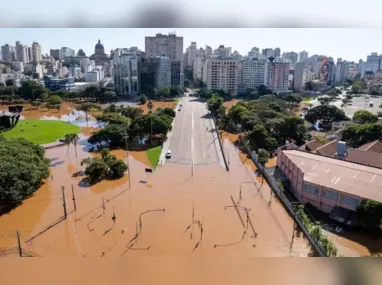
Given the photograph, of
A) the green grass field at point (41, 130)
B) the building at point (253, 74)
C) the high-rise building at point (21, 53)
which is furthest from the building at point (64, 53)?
the green grass field at point (41, 130)

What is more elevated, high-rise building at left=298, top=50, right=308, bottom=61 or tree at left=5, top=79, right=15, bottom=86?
high-rise building at left=298, top=50, right=308, bottom=61

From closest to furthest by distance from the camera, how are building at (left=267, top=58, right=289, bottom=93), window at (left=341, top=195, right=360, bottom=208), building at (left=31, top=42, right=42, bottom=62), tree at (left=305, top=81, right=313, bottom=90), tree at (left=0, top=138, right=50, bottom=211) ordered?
window at (left=341, top=195, right=360, bottom=208) < tree at (left=0, top=138, right=50, bottom=211) < building at (left=267, top=58, right=289, bottom=93) < tree at (left=305, top=81, right=313, bottom=90) < building at (left=31, top=42, right=42, bottom=62)

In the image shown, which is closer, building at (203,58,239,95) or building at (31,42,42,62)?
building at (203,58,239,95)

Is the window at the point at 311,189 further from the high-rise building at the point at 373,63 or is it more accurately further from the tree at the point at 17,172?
the high-rise building at the point at 373,63

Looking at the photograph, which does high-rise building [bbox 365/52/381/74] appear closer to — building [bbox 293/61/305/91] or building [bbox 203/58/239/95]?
building [bbox 293/61/305/91]

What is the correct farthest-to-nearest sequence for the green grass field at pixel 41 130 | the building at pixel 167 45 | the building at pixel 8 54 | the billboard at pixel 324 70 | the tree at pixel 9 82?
the building at pixel 8 54, the building at pixel 167 45, the billboard at pixel 324 70, the tree at pixel 9 82, the green grass field at pixel 41 130

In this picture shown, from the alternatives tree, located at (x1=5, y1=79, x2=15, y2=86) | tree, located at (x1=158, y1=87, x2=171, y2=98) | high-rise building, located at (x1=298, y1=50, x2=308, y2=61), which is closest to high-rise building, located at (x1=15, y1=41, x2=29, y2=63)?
tree, located at (x1=5, y1=79, x2=15, y2=86)

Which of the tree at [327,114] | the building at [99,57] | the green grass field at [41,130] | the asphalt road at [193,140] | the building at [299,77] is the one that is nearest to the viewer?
the asphalt road at [193,140]

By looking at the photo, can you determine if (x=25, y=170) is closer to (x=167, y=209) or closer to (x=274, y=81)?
(x=167, y=209)
